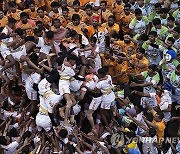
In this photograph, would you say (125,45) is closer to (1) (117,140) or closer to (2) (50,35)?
(2) (50,35)

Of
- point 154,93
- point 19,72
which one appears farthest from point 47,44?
point 154,93

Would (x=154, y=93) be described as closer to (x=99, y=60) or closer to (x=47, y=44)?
(x=99, y=60)

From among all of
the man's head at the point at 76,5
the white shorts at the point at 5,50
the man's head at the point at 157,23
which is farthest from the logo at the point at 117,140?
the man's head at the point at 76,5

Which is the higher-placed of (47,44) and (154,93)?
(47,44)

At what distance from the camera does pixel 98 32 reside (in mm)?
11961

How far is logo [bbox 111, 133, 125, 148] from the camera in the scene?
930 centimetres

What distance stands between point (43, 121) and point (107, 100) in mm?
1169

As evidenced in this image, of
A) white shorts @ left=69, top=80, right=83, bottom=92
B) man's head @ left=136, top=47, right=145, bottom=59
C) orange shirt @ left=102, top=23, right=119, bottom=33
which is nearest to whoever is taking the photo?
white shorts @ left=69, top=80, right=83, bottom=92

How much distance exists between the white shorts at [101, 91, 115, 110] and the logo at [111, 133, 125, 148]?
53 cm

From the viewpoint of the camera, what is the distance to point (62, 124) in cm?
934

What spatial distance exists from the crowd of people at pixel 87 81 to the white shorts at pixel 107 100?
2 cm

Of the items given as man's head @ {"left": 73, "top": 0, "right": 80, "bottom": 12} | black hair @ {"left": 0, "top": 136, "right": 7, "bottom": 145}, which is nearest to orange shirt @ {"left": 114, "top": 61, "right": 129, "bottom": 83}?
man's head @ {"left": 73, "top": 0, "right": 80, "bottom": 12}

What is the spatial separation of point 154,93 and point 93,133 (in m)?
1.50

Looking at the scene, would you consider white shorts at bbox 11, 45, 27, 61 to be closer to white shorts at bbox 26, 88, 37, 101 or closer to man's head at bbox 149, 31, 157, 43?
white shorts at bbox 26, 88, 37, 101
